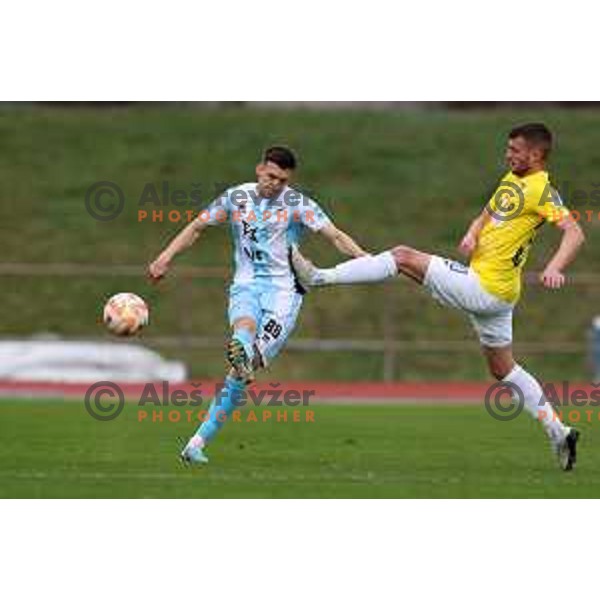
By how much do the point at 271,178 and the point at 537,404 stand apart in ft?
8.90

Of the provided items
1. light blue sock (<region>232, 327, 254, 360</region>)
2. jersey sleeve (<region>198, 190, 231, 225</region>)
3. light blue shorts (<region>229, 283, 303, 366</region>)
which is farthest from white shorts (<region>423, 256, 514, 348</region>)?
jersey sleeve (<region>198, 190, 231, 225</region>)

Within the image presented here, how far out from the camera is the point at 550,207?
12.4 meters

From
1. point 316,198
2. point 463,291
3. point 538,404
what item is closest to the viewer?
point 463,291


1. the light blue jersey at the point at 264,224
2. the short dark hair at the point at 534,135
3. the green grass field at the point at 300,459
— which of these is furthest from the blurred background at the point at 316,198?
the short dark hair at the point at 534,135

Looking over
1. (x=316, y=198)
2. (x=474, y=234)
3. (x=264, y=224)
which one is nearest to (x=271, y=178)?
(x=264, y=224)

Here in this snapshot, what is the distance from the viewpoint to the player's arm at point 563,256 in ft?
38.9

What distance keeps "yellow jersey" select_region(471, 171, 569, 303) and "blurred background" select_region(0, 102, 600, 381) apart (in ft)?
48.9

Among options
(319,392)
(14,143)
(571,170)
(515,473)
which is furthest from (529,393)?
Result: (14,143)

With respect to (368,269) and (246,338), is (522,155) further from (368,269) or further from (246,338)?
(246,338)

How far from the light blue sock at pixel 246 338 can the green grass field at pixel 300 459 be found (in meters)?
0.90

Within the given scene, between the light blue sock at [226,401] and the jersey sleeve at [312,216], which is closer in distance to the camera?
the light blue sock at [226,401]

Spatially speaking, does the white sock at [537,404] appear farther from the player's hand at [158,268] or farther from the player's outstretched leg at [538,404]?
the player's hand at [158,268]

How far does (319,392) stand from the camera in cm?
→ 2442

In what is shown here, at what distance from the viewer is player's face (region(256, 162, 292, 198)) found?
12.5 metres
